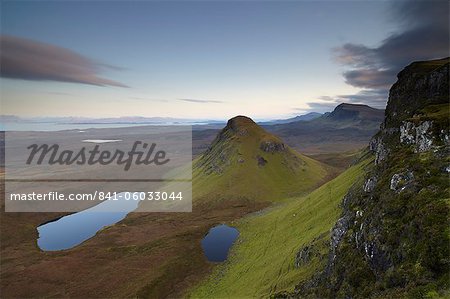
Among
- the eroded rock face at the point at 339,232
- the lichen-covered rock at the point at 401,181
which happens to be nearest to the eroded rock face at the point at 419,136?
the lichen-covered rock at the point at 401,181

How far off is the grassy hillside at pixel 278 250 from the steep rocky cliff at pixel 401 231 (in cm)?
954

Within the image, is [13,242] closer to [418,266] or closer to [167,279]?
[167,279]

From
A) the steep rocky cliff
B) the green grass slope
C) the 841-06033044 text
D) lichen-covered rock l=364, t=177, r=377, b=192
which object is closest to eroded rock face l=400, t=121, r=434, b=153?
the steep rocky cliff

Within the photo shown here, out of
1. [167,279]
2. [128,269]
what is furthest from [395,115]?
[128,269]

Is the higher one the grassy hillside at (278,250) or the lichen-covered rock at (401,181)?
the lichen-covered rock at (401,181)

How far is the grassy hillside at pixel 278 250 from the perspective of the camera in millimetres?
55938

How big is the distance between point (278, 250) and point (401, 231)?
48.1 metres

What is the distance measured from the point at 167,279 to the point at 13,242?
7895cm

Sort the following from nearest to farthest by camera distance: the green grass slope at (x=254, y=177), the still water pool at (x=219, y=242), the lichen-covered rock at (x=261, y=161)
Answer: the still water pool at (x=219, y=242) → the green grass slope at (x=254, y=177) → the lichen-covered rock at (x=261, y=161)

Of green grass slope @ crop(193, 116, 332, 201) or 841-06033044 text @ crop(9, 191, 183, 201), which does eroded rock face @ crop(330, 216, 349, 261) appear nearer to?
green grass slope @ crop(193, 116, 332, 201)

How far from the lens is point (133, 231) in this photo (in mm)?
121125

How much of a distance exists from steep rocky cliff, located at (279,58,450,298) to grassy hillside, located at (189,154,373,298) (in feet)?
31.3

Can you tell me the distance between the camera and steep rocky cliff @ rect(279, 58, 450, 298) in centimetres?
2641

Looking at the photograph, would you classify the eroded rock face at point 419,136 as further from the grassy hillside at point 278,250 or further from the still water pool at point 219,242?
the still water pool at point 219,242
